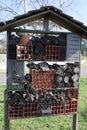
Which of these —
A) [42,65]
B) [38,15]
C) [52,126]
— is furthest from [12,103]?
[52,126]

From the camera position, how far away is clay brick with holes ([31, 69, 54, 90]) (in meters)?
4.60

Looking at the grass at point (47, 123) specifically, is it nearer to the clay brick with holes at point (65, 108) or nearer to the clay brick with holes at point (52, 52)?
the clay brick with holes at point (65, 108)

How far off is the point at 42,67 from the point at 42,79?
20 cm

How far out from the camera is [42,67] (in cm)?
465

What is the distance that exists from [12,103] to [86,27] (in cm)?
176

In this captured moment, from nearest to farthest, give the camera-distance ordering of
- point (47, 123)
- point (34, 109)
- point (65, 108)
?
point (34, 109), point (65, 108), point (47, 123)

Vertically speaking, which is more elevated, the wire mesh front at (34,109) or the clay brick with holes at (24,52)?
the clay brick with holes at (24,52)

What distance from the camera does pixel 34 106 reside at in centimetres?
465

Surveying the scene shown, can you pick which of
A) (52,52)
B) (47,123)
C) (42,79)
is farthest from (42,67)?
(47,123)

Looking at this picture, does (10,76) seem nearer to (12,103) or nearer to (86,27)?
(12,103)

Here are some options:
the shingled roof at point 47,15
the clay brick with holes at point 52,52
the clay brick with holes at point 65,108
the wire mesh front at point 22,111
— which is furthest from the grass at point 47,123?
the shingled roof at point 47,15

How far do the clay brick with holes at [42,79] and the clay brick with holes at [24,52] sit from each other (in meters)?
0.25

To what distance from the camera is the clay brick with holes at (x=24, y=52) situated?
177 inches

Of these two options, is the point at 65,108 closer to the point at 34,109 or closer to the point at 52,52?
the point at 34,109
